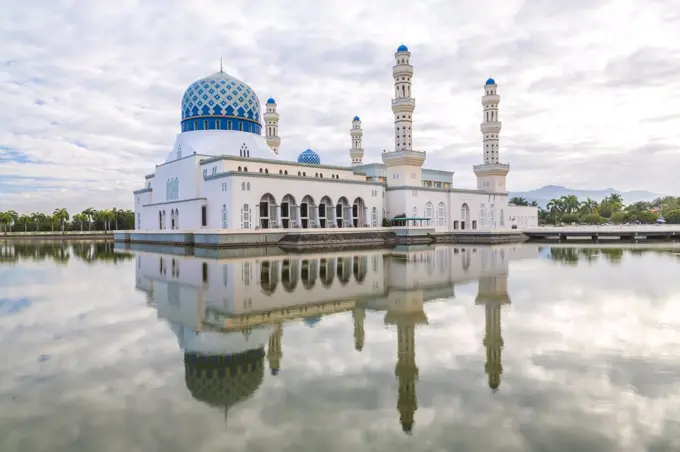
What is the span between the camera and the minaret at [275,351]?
4.73m

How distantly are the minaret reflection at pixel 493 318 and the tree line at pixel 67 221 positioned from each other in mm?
47665

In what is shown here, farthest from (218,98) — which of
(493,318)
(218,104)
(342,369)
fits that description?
(342,369)

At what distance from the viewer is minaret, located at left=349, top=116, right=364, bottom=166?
42.6m

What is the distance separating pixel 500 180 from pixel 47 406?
122ft

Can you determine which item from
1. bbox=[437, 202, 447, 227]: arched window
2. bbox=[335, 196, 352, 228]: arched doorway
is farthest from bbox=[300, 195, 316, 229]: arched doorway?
bbox=[437, 202, 447, 227]: arched window

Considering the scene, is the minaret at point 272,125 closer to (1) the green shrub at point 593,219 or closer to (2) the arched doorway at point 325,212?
(2) the arched doorway at point 325,212

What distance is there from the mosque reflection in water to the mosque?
1112cm

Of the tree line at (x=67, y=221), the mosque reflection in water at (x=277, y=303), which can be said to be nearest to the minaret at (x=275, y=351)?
the mosque reflection in water at (x=277, y=303)

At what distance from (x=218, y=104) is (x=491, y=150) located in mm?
19783

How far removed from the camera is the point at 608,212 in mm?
65875

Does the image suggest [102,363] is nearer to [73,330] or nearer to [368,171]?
[73,330]

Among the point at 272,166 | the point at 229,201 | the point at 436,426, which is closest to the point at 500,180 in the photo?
the point at 272,166

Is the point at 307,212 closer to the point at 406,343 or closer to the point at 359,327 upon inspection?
the point at 359,327

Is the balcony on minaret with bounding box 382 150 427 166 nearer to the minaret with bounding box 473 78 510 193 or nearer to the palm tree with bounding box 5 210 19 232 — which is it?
the minaret with bounding box 473 78 510 193
